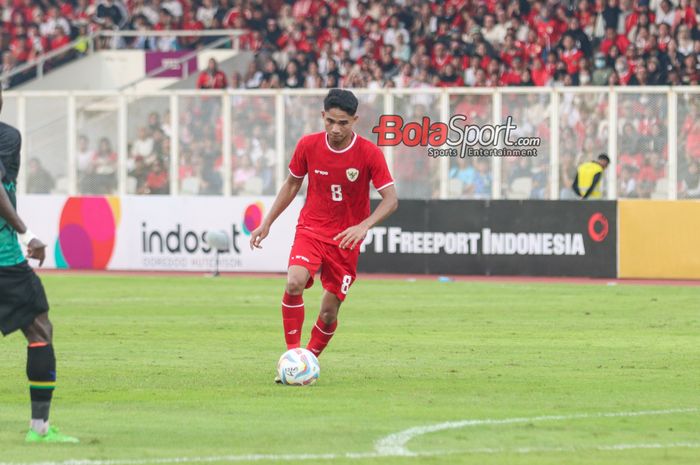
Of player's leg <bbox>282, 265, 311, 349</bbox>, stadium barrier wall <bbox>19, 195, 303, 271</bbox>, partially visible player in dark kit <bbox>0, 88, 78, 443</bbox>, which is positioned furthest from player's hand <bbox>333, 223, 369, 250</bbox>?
stadium barrier wall <bbox>19, 195, 303, 271</bbox>

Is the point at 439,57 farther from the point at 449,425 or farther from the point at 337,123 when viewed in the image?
the point at 449,425

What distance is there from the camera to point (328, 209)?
12.1 m

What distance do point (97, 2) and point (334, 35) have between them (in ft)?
25.1

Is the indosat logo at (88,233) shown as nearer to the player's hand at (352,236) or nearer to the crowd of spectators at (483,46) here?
the crowd of spectators at (483,46)

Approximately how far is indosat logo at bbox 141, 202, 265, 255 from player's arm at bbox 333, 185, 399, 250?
49.5 feet

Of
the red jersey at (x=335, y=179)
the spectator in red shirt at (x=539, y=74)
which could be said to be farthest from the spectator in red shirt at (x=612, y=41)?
the red jersey at (x=335, y=179)

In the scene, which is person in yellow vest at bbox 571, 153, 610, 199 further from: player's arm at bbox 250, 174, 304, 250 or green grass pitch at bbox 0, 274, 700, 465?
player's arm at bbox 250, 174, 304, 250

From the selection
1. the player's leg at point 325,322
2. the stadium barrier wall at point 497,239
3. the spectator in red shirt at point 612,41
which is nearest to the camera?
the player's leg at point 325,322

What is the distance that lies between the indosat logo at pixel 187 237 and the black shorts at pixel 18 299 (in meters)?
18.3

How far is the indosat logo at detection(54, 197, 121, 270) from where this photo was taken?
2791 centimetres

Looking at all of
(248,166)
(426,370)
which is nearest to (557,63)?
(248,166)

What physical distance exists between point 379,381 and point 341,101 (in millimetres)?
2173

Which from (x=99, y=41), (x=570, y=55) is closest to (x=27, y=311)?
(x=570, y=55)

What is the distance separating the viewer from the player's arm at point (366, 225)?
11531 millimetres
